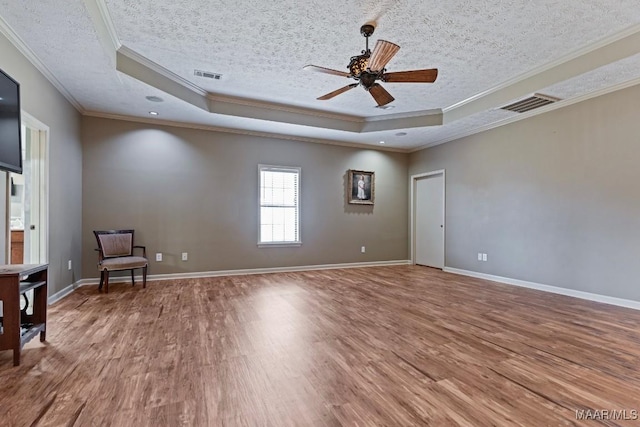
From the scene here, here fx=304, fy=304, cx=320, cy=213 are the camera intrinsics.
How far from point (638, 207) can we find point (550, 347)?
2512mm

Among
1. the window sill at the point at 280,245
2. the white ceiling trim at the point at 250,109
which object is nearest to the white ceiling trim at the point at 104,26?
the white ceiling trim at the point at 250,109

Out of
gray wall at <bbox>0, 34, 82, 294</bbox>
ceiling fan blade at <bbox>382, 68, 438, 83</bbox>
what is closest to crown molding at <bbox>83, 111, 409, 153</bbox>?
gray wall at <bbox>0, 34, 82, 294</bbox>

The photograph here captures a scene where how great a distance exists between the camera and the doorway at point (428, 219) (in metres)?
6.38

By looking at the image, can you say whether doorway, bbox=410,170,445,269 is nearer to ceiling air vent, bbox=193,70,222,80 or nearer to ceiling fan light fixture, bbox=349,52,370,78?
ceiling fan light fixture, bbox=349,52,370,78

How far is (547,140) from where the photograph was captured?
14.9 feet

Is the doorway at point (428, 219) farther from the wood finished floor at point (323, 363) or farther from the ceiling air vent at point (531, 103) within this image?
the wood finished floor at point (323, 363)

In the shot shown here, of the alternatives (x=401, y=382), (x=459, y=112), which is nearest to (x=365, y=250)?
(x=459, y=112)

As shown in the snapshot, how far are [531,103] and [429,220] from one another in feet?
9.78

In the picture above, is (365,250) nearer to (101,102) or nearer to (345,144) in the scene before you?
(345,144)

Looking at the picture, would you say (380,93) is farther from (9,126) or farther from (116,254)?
(116,254)

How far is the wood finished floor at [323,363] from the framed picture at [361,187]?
3.05m

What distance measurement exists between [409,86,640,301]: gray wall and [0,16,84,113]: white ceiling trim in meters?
6.31

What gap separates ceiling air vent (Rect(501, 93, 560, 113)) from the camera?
411 centimetres

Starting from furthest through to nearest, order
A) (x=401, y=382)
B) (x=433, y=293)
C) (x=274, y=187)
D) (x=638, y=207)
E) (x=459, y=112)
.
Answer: (x=274, y=187)
(x=459, y=112)
(x=433, y=293)
(x=638, y=207)
(x=401, y=382)
